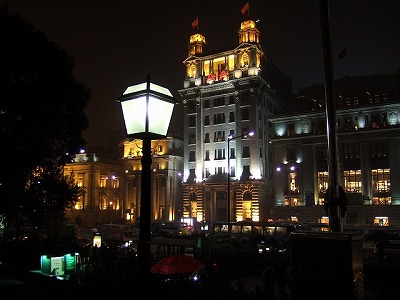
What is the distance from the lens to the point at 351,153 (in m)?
61.7

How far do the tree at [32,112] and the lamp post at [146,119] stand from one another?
44.9ft

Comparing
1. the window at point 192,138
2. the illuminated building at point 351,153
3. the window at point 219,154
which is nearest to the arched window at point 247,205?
the illuminated building at point 351,153

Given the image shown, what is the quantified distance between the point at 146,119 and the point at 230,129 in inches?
2639

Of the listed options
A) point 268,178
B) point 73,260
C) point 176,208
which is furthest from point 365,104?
point 73,260

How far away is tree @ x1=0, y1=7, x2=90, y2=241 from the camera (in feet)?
62.7

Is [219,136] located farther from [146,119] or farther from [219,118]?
[146,119]

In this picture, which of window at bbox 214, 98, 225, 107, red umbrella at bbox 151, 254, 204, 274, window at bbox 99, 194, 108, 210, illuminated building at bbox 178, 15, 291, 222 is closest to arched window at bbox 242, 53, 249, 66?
illuminated building at bbox 178, 15, 291, 222

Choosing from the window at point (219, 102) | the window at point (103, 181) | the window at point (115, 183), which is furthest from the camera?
the window at point (115, 183)

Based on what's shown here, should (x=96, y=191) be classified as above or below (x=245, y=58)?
below

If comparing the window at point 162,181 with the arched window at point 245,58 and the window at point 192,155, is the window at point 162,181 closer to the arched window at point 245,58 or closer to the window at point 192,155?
the window at point 192,155

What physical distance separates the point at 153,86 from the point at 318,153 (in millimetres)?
60742

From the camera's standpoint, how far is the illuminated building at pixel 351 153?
58178mm

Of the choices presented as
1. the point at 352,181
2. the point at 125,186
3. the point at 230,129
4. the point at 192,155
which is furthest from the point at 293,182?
the point at 125,186

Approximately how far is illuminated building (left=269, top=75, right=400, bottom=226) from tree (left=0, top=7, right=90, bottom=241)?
45.7 m
